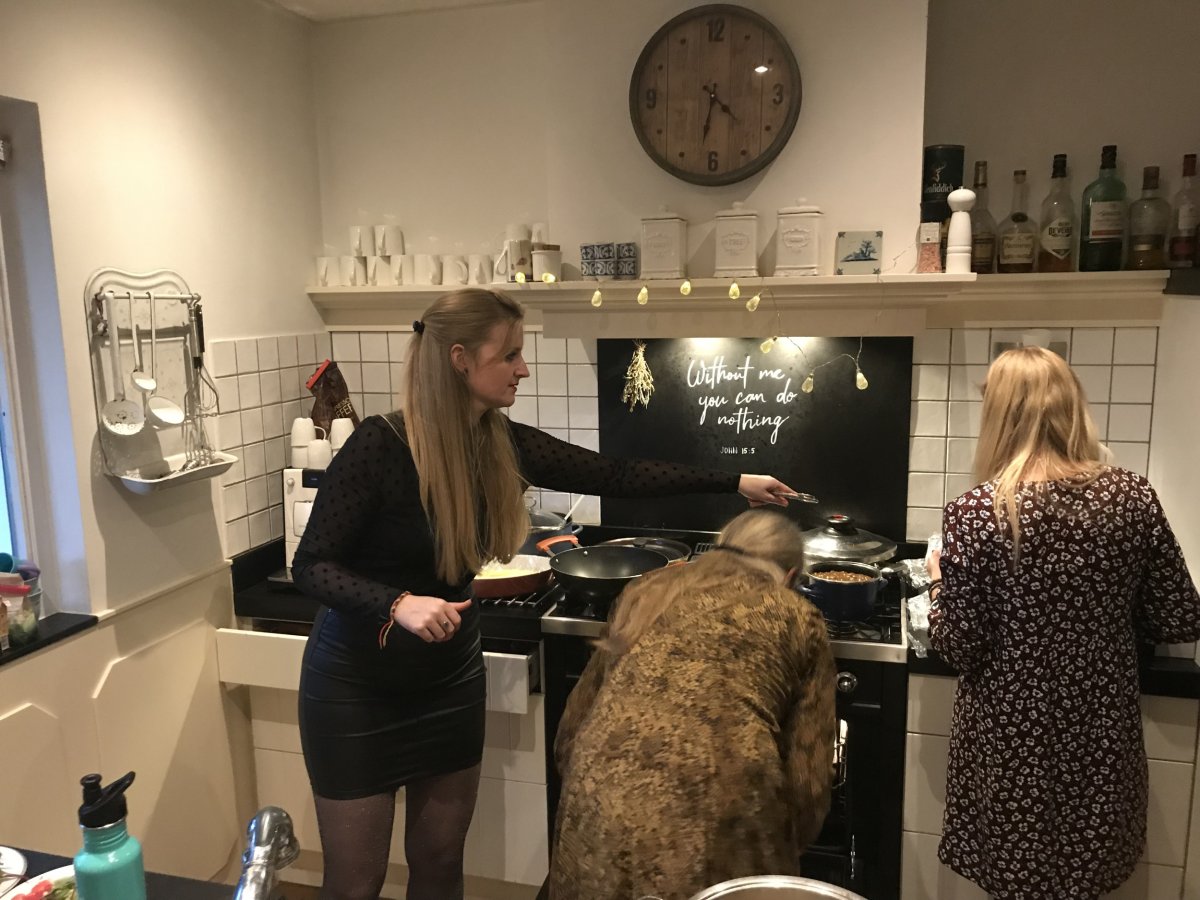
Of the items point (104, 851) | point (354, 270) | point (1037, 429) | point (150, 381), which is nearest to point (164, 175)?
point (150, 381)

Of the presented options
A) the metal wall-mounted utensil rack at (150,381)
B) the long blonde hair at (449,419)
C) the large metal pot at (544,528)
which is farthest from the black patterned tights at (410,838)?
the metal wall-mounted utensil rack at (150,381)

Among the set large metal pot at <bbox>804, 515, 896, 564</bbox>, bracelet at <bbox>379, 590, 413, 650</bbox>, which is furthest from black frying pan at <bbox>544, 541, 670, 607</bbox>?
bracelet at <bbox>379, 590, 413, 650</bbox>

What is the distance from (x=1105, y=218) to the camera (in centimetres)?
209

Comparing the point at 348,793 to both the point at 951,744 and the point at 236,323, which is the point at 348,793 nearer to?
the point at 951,744

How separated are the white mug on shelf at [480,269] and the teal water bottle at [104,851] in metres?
1.85

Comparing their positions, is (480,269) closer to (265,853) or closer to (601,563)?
(601,563)

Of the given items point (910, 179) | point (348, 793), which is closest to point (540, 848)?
point (348, 793)

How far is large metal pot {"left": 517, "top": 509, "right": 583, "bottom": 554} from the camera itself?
2.46m

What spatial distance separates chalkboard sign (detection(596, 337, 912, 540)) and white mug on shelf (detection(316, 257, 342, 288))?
79 cm

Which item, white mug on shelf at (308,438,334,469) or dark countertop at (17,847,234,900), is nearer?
dark countertop at (17,847,234,900)

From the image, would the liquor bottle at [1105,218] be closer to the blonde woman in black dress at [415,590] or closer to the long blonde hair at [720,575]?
the long blonde hair at [720,575]

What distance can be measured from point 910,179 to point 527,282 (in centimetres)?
94

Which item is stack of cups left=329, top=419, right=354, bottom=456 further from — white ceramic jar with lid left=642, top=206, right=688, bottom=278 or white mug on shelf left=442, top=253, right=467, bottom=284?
white ceramic jar with lid left=642, top=206, right=688, bottom=278

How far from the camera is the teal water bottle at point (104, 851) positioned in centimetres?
83
